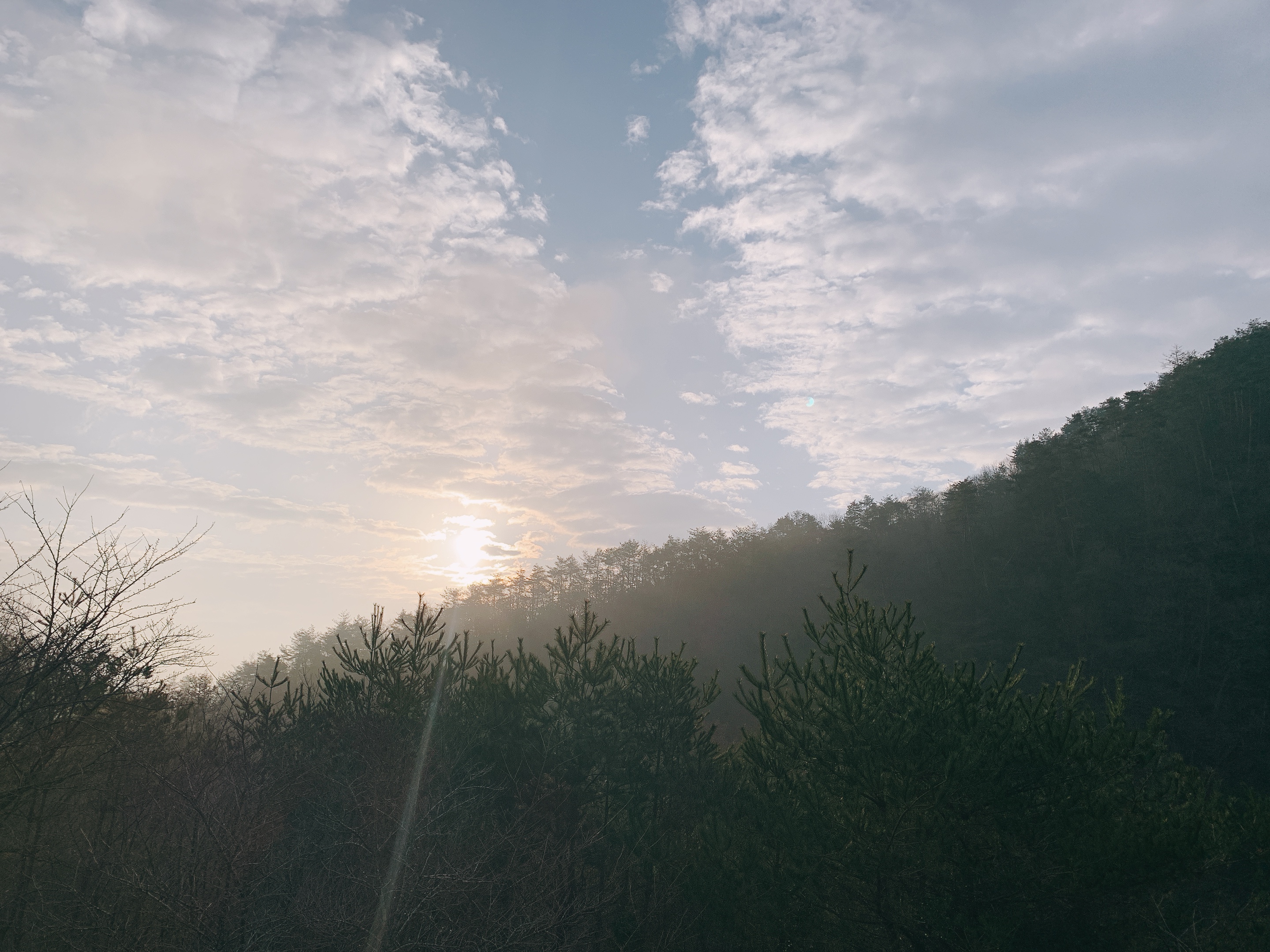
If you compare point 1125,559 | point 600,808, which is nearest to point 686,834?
point 600,808

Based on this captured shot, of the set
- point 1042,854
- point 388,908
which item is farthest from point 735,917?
point 388,908

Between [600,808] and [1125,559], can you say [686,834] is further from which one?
[1125,559]

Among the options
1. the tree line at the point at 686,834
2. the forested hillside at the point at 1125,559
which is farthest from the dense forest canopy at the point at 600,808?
the forested hillside at the point at 1125,559

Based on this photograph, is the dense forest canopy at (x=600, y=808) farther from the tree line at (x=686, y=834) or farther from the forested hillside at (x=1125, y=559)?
the forested hillside at (x=1125, y=559)

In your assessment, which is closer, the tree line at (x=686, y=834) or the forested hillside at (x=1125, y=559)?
the tree line at (x=686, y=834)

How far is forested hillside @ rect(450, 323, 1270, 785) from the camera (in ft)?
118

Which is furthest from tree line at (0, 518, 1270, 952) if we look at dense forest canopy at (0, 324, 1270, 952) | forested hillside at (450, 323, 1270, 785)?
forested hillside at (450, 323, 1270, 785)

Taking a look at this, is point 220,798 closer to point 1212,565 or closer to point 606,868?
point 606,868

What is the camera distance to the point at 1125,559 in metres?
42.8

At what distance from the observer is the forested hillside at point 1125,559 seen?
36.0m

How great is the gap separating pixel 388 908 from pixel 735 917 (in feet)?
19.2

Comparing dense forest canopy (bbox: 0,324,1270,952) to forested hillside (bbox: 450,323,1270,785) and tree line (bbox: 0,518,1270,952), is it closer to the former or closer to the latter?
tree line (bbox: 0,518,1270,952)

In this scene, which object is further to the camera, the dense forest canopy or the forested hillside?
the forested hillside

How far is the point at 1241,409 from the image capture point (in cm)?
4453
